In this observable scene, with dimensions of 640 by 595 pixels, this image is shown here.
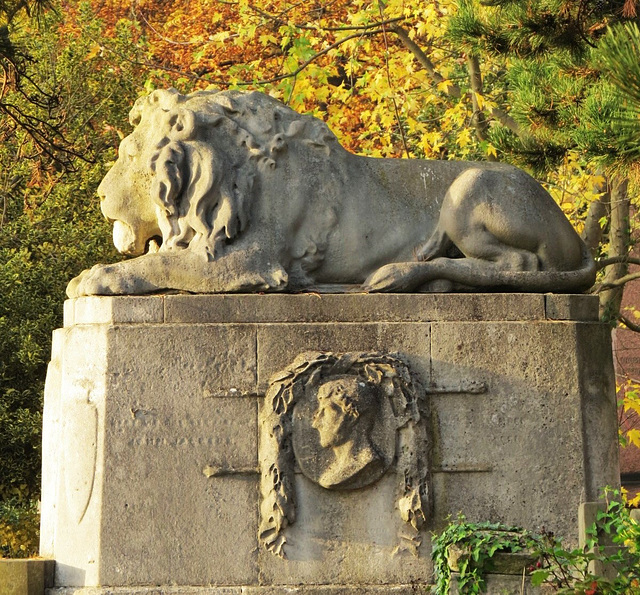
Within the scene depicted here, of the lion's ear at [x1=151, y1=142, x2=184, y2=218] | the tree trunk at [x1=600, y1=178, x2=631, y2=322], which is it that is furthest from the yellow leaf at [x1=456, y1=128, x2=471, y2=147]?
the lion's ear at [x1=151, y1=142, x2=184, y2=218]

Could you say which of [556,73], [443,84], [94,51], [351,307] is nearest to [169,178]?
[351,307]

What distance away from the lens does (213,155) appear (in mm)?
6855

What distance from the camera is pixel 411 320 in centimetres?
664

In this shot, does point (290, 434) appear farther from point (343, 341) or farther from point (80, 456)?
point (80, 456)

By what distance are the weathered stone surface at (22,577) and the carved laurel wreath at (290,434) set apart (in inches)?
43.4

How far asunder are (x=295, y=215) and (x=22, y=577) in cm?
228

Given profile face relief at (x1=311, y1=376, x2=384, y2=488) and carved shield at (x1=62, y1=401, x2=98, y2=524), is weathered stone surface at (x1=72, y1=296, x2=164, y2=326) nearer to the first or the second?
carved shield at (x1=62, y1=401, x2=98, y2=524)

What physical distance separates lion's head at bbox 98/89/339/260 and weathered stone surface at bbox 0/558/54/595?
1.75 metres

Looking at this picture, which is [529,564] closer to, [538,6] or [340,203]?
[340,203]

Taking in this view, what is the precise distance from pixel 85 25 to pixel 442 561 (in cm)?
938

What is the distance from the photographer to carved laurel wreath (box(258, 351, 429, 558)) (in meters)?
6.39

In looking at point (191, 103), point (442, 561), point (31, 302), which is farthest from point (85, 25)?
point (442, 561)

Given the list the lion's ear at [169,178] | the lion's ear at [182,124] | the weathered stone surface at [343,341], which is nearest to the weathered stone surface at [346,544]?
the weathered stone surface at [343,341]

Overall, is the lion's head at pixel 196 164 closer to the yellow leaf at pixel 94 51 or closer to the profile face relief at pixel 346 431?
the profile face relief at pixel 346 431
